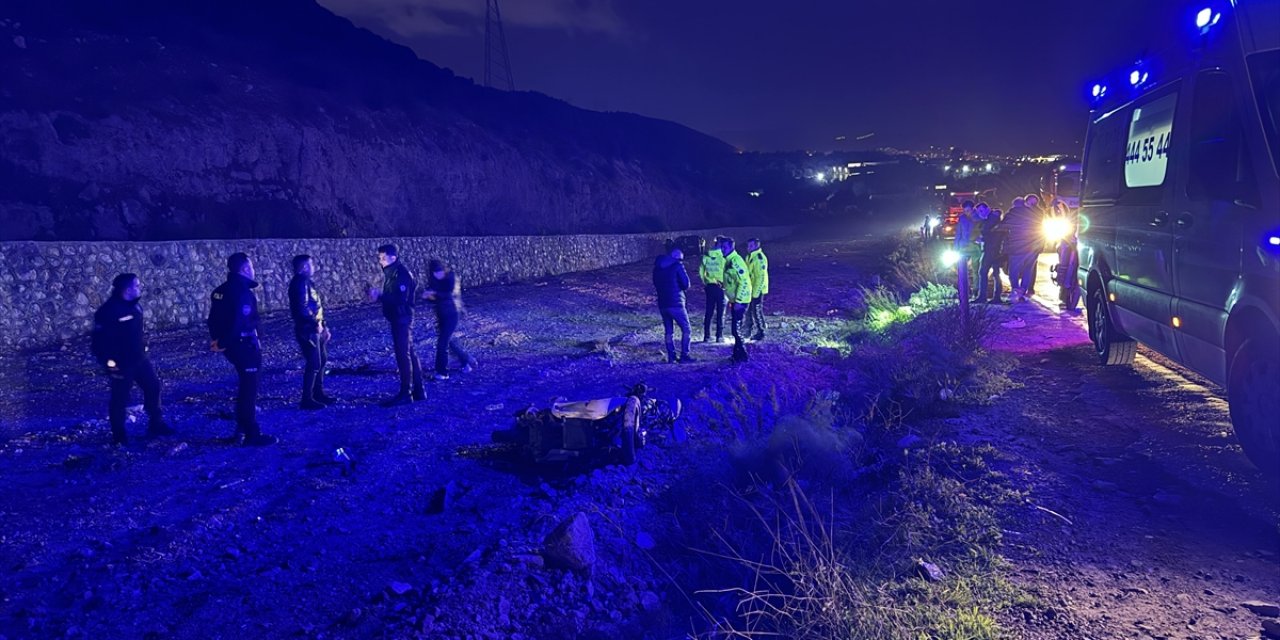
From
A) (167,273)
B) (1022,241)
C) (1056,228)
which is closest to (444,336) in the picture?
(167,273)

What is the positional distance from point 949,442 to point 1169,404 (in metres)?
2.21

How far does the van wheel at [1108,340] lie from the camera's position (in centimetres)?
782

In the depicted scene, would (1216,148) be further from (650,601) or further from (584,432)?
(584,432)

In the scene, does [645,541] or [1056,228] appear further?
[1056,228]

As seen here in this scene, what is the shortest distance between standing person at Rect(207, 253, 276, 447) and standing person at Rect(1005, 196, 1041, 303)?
1221cm

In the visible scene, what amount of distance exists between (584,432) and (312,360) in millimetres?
3889

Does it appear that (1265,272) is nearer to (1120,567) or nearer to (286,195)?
(1120,567)

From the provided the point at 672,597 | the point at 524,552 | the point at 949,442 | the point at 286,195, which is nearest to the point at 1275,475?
the point at 949,442

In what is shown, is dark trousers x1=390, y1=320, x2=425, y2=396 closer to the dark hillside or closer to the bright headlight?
the bright headlight

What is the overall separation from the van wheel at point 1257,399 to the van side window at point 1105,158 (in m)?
2.90

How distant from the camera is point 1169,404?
661cm

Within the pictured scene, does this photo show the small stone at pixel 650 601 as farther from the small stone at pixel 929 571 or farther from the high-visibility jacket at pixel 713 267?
the high-visibility jacket at pixel 713 267

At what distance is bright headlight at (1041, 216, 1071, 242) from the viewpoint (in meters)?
14.1

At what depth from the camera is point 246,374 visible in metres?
7.00
